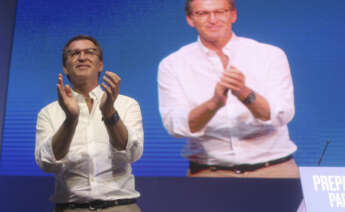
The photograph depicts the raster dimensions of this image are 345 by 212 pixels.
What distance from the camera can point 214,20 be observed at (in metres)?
2.85

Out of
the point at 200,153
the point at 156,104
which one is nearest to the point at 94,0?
the point at 156,104

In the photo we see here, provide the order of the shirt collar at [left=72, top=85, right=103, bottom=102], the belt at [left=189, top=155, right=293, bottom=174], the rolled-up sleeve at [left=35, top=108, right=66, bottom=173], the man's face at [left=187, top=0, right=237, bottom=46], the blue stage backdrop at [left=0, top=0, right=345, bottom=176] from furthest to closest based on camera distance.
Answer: the man's face at [left=187, top=0, right=237, bottom=46], the blue stage backdrop at [left=0, top=0, right=345, bottom=176], the belt at [left=189, top=155, right=293, bottom=174], the shirt collar at [left=72, top=85, right=103, bottom=102], the rolled-up sleeve at [left=35, top=108, right=66, bottom=173]

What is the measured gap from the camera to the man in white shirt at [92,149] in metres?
1.79

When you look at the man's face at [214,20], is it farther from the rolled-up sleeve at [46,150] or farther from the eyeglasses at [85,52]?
the rolled-up sleeve at [46,150]

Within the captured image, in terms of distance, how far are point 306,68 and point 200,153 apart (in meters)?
0.99

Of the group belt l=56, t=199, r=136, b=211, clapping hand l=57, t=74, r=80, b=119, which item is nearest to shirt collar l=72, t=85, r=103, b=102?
clapping hand l=57, t=74, r=80, b=119

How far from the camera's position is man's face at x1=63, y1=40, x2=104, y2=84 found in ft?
7.09

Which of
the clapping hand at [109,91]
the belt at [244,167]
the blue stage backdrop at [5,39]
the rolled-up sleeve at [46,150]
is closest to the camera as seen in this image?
the clapping hand at [109,91]

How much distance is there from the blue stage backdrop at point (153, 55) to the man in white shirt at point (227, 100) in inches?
3.0

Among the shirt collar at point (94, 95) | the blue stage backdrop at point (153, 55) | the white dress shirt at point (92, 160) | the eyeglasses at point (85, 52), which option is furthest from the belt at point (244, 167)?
the eyeglasses at point (85, 52)

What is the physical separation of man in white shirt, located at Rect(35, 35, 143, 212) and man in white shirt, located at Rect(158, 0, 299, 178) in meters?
0.77

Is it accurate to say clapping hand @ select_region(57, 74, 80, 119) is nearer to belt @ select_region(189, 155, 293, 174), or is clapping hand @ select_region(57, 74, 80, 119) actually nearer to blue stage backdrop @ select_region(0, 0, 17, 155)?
belt @ select_region(189, 155, 293, 174)

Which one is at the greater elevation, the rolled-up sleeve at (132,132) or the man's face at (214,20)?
the man's face at (214,20)

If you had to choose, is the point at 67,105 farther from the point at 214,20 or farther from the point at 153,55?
the point at 214,20
